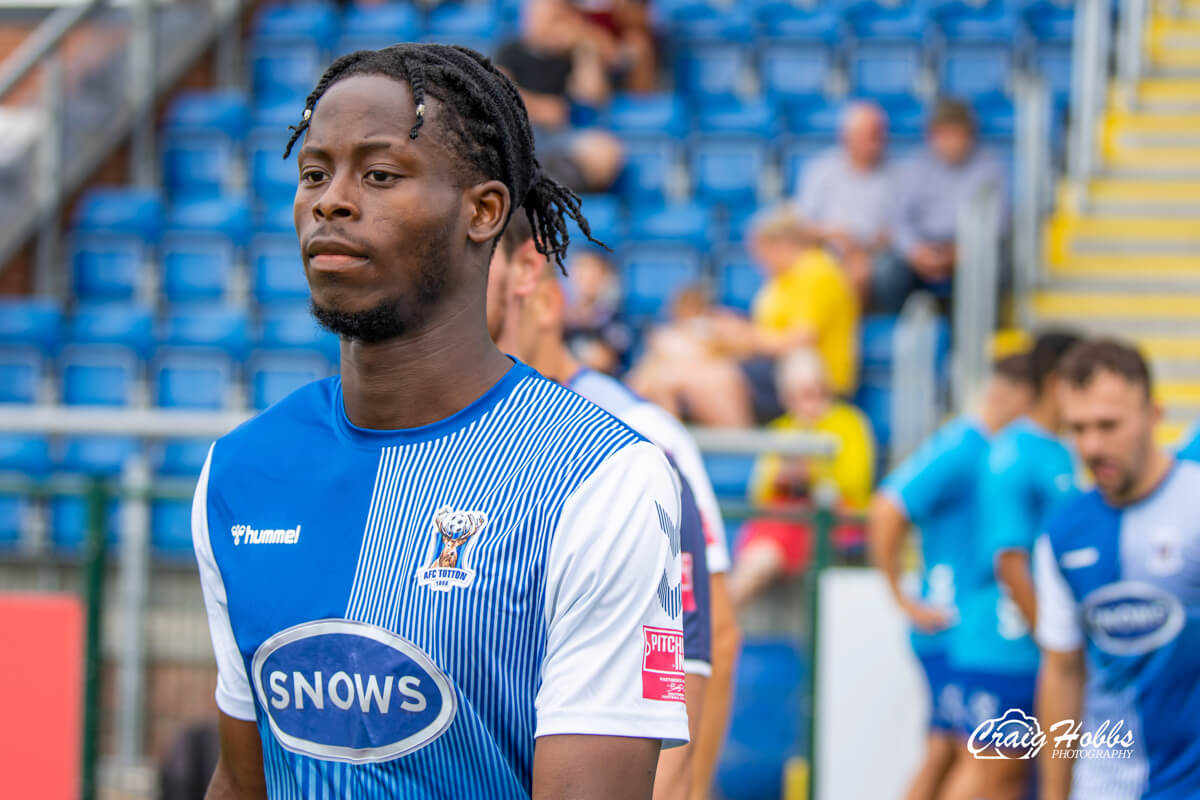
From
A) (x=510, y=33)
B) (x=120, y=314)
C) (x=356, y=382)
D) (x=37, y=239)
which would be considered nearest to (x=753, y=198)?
(x=510, y=33)

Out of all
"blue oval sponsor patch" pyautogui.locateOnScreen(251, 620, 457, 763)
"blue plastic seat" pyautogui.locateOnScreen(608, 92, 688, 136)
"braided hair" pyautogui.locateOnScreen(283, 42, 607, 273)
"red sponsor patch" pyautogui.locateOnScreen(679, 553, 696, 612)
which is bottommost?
"red sponsor patch" pyautogui.locateOnScreen(679, 553, 696, 612)

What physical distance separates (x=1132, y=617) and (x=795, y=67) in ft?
24.1

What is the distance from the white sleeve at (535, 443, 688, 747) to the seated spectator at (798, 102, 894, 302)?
23.2 feet

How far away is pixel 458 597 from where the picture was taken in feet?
5.62

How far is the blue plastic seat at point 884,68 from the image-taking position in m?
10.4

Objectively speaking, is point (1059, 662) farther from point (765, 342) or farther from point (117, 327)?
point (117, 327)

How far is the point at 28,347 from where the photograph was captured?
9102 millimetres

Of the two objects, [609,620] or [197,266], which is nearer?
[609,620]

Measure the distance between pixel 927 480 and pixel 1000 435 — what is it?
1.08ft

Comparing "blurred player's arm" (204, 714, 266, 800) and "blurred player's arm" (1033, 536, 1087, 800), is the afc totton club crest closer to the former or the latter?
"blurred player's arm" (204, 714, 266, 800)

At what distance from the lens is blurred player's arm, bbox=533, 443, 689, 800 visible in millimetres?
1658

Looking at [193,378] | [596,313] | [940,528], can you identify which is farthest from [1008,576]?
[193,378]

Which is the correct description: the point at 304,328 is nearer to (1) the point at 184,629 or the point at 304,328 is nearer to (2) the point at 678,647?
(1) the point at 184,629

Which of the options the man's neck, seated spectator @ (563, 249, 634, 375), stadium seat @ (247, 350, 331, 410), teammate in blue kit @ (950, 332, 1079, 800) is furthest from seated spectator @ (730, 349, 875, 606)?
the man's neck
